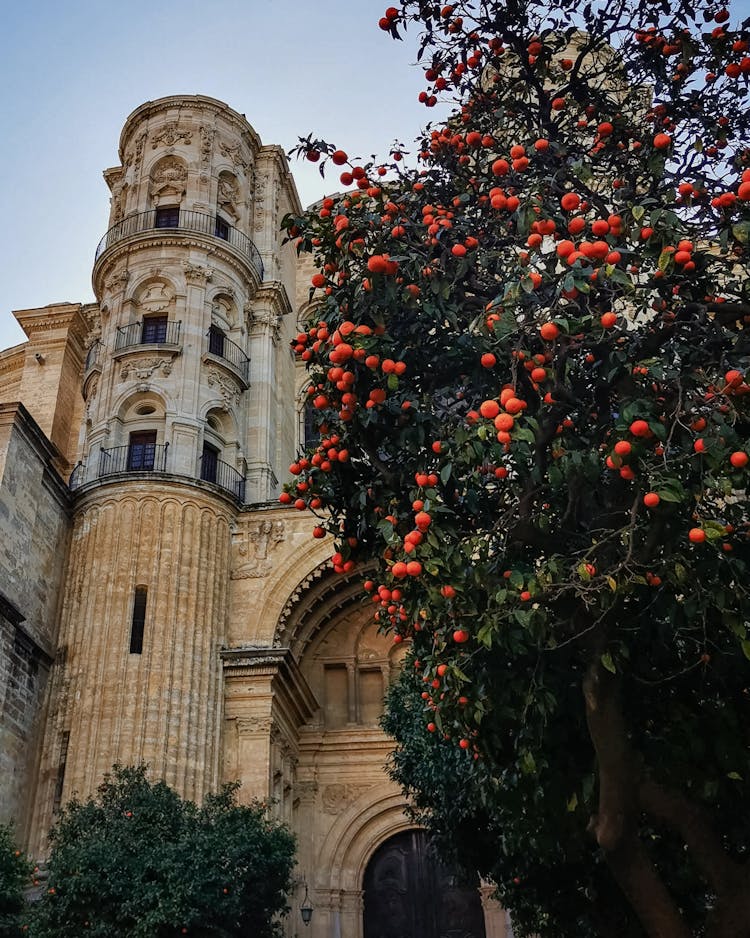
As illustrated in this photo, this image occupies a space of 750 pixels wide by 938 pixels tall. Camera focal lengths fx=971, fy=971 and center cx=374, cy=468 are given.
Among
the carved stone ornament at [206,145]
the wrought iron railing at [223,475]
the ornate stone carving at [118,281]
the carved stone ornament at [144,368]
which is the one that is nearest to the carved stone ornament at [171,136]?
the carved stone ornament at [206,145]

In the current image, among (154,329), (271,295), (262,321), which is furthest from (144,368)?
(271,295)

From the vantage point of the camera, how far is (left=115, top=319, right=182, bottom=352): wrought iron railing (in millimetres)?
21797

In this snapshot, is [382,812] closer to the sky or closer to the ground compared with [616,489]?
closer to the sky

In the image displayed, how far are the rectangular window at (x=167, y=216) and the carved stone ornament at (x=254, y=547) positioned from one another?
842 cm

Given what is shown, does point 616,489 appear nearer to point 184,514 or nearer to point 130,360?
point 184,514

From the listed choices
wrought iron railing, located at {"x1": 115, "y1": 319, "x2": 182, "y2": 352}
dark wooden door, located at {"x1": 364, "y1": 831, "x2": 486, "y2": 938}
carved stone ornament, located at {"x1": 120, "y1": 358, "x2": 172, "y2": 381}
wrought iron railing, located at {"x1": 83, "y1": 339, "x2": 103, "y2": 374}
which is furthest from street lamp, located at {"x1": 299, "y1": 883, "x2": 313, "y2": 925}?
wrought iron railing, located at {"x1": 83, "y1": 339, "x2": 103, "y2": 374}

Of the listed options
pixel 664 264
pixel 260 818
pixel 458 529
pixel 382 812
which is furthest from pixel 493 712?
pixel 382 812

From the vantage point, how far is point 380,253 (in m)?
7.30

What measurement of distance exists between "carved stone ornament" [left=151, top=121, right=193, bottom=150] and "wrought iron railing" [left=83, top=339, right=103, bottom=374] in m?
5.47

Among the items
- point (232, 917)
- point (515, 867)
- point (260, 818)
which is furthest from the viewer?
point (260, 818)

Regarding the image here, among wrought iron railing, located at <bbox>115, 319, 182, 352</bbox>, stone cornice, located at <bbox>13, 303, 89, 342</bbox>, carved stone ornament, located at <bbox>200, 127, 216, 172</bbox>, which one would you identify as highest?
carved stone ornament, located at <bbox>200, 127, 216, 172</bbox>

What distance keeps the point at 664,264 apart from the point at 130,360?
16857 millimetres

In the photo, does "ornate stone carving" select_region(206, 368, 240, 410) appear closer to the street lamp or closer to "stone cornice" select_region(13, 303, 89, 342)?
"stone cornice" select_region(13, 303, 89, 342)

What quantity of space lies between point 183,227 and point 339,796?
13.6m
